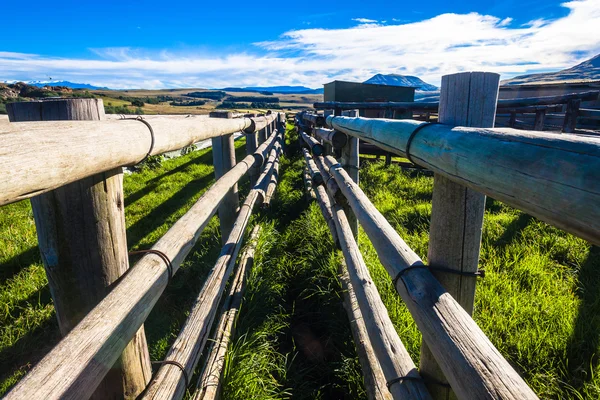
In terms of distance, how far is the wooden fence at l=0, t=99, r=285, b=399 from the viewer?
2.87 feet

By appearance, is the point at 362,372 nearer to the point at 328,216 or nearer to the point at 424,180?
the point at 328,216

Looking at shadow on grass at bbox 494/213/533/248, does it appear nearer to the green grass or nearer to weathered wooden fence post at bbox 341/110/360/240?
weathered wooden fence post at bbox 341/110/360/240

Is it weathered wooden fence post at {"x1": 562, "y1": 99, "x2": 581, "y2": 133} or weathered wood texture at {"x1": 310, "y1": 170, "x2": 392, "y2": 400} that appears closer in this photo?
weathered wood texture at {"x1": 310, "y1": 170, "x2": 392, "y2": 400}

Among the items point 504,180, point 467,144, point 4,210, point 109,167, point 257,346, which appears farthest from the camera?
point 4,210

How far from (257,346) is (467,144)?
6.63 feet

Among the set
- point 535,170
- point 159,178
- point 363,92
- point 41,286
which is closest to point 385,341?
point 535,170

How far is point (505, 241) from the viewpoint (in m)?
3.94

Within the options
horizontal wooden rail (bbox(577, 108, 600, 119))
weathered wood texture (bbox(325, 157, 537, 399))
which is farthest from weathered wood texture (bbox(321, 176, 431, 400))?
horizontal wooden rail (bbox(577, 108, 600, 119))

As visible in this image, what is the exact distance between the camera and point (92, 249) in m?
1.38

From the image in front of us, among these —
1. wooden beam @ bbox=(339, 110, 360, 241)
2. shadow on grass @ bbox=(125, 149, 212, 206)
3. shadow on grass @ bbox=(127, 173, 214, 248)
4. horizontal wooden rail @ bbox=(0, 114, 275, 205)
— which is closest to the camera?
horizontal wooden rail @ bbox=(0, 114, 275, 205)

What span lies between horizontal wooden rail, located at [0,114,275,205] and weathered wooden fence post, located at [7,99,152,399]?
6.1 inches

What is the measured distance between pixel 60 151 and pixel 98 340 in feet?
1.90

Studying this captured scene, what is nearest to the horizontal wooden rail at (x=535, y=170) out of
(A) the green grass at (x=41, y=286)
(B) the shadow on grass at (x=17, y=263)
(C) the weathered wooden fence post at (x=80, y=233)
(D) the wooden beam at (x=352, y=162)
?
(C) the weathered wooden fence post at (x=80, y=233)

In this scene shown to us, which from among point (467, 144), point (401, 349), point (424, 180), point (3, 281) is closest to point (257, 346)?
point (401, 349)
